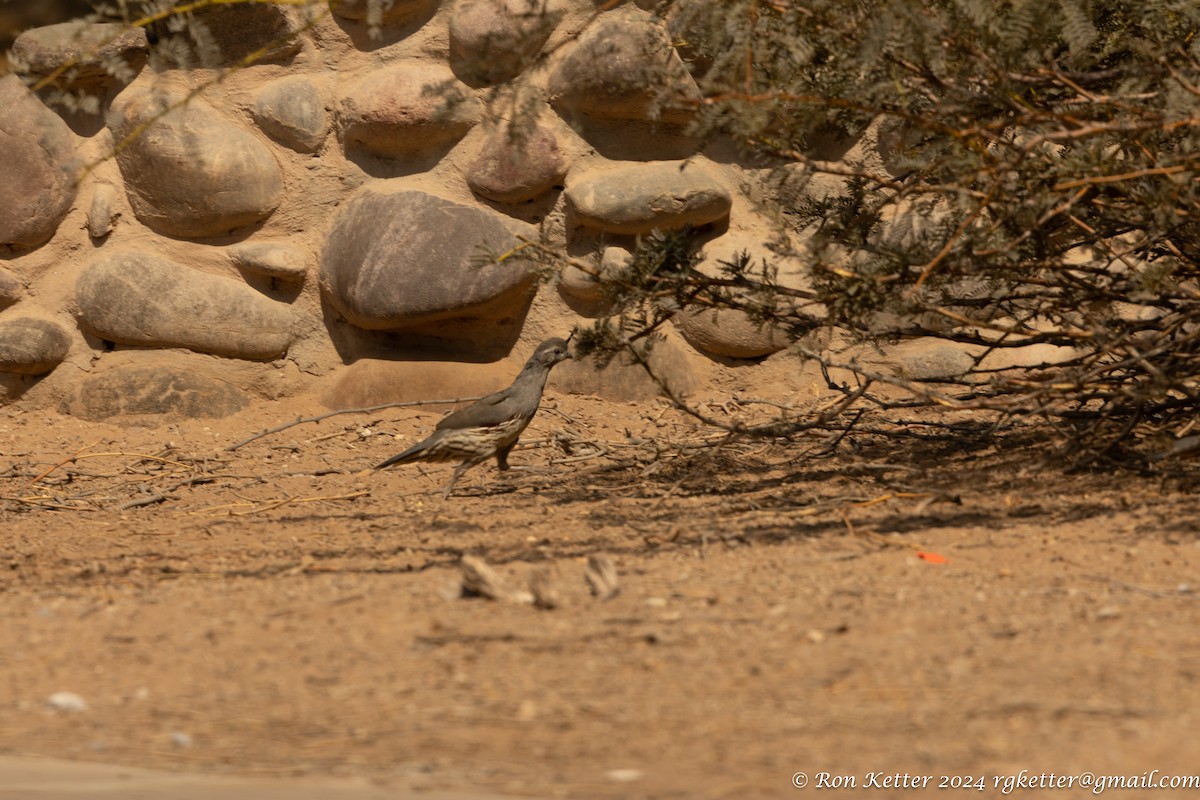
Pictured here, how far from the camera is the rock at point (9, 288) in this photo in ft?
21.5

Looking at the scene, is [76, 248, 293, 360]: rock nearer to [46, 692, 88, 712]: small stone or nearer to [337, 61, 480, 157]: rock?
[337, 61, 480, 157]: rock

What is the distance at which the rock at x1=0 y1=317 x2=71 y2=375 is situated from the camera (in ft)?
21.2

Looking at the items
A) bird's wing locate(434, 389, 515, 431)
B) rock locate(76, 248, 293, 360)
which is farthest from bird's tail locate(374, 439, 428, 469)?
rock locate(76, 248, 293, 360)

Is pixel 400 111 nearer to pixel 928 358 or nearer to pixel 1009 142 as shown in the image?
pixel 928 358

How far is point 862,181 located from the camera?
5066 millimetres

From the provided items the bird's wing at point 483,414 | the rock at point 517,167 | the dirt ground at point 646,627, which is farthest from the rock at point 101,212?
the bird's wing at point 483,414

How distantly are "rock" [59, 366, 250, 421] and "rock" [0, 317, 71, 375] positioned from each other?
0.68ft

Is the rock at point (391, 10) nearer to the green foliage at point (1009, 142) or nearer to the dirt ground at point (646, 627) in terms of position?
the green foliage at point (1009, 142)

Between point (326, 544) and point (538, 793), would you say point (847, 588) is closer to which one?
point (538, 793)

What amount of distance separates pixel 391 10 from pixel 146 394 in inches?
85.7

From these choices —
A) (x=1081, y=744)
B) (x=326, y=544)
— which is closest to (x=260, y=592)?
(x=326, y=544)

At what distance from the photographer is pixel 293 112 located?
653 centimetres

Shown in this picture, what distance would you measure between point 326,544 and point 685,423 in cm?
224

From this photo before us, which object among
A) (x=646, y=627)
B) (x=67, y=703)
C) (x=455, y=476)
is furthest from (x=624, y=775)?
(x=455, y=476)
